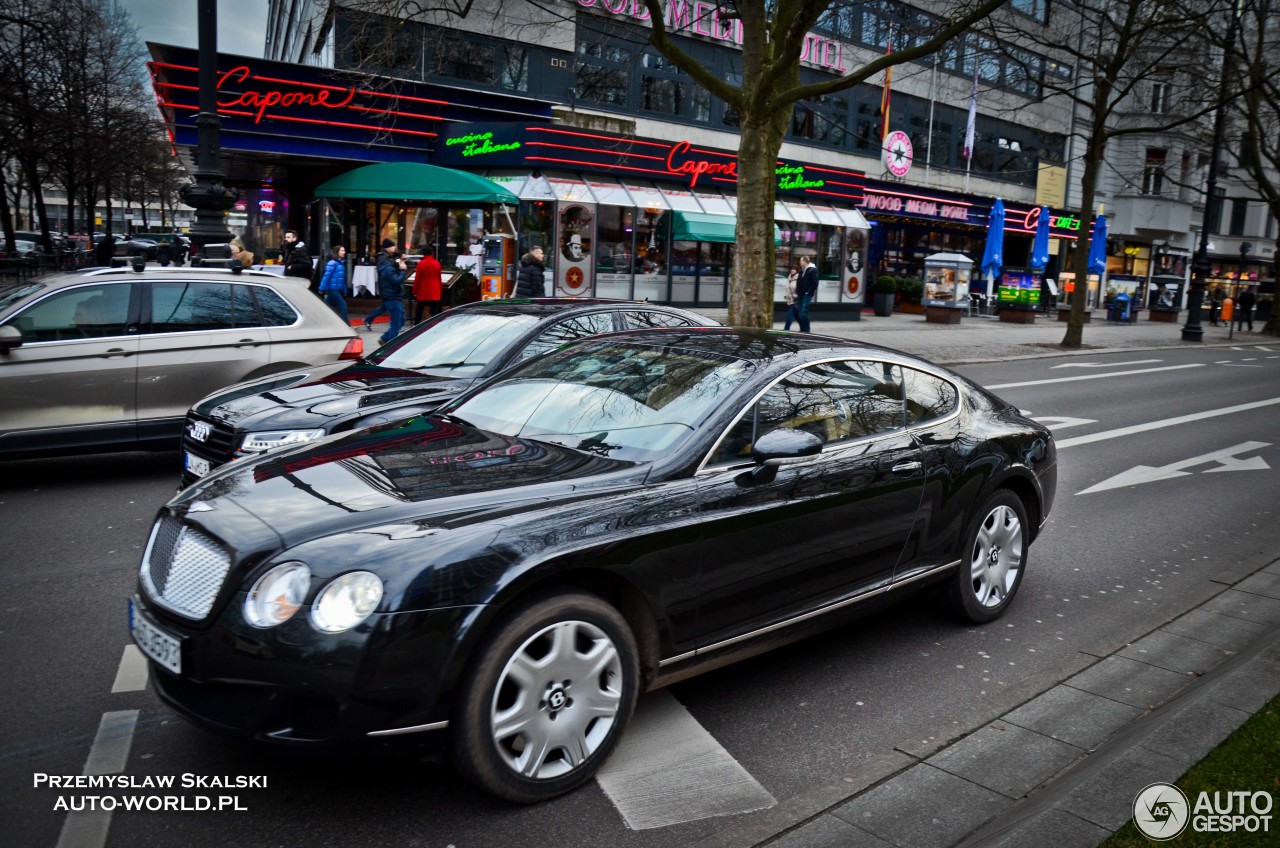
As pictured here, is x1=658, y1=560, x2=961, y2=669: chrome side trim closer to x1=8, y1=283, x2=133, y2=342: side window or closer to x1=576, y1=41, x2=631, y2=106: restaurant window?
x1=8, y1=283, x2=133, y2=342: side window

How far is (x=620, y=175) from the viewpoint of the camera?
25859 mm

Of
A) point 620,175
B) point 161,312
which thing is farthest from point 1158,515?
point 620,175

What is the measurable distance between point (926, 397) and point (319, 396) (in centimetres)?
408

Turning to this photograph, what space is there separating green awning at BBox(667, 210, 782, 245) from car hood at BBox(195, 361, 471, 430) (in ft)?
64.2

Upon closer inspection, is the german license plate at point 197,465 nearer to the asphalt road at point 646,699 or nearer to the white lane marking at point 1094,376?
the asphalt road at point 646,699

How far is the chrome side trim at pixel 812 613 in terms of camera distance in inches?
152

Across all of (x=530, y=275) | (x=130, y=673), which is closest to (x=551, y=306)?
(x=130, y=673)

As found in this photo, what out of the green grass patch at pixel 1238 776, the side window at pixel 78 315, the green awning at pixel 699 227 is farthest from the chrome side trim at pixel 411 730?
the green awning at pixel 699 227

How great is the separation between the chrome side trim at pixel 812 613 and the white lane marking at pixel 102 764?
1926 mm

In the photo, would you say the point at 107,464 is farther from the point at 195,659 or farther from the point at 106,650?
the point at 195,659

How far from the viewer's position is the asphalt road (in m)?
3.27

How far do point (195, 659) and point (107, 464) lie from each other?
6549 millimetres

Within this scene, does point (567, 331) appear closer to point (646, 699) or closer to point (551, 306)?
point (551, 306)

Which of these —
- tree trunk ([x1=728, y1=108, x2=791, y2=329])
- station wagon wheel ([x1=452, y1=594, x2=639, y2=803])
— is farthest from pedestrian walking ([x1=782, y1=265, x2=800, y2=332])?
station wagon wheel ([x1=452, y1=594, x2=639, y2=803])
